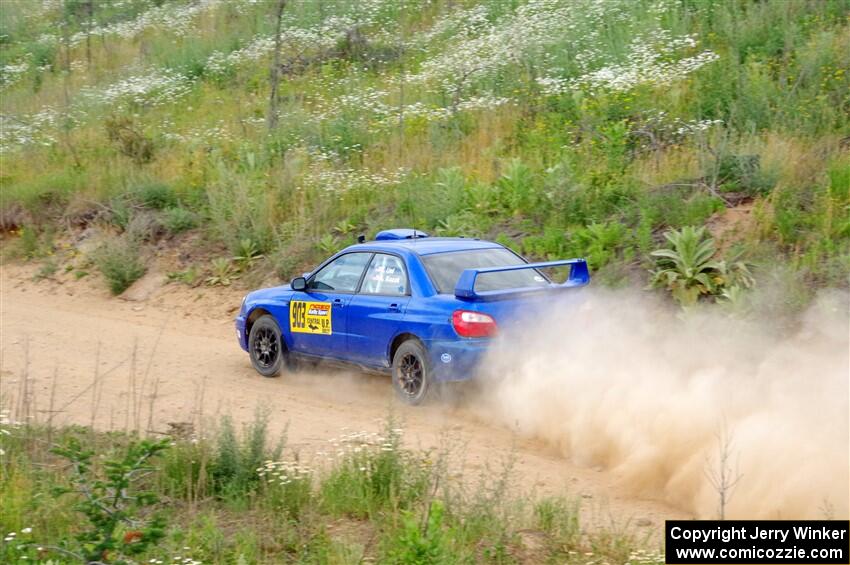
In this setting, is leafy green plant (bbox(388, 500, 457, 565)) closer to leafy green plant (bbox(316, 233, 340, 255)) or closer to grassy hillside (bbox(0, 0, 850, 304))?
grassy hillside (bbox(0, 0, 850, 304))

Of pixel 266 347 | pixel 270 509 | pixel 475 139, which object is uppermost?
pixel 475 139

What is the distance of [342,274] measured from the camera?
37.6 feet

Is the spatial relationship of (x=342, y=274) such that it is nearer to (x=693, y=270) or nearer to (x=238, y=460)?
(x=693, y=270)

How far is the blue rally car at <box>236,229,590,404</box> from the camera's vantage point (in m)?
9.78

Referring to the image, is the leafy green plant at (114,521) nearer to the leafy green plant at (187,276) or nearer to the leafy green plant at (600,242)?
the leafy green plant at (600,242)

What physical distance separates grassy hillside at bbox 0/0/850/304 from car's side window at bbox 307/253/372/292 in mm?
3113

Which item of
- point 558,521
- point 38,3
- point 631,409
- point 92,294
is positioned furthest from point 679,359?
point 38,3

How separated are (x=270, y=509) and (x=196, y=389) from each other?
122 inches

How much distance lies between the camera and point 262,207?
1722 centimetres

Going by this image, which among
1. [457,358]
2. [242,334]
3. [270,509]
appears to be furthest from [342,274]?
[270,509]

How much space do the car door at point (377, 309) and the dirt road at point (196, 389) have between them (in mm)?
518

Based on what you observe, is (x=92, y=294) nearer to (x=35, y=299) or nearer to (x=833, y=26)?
(x=35, y=299)

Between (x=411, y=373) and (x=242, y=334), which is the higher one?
(x=242, y=334)

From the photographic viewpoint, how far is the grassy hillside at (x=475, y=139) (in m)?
13.4
